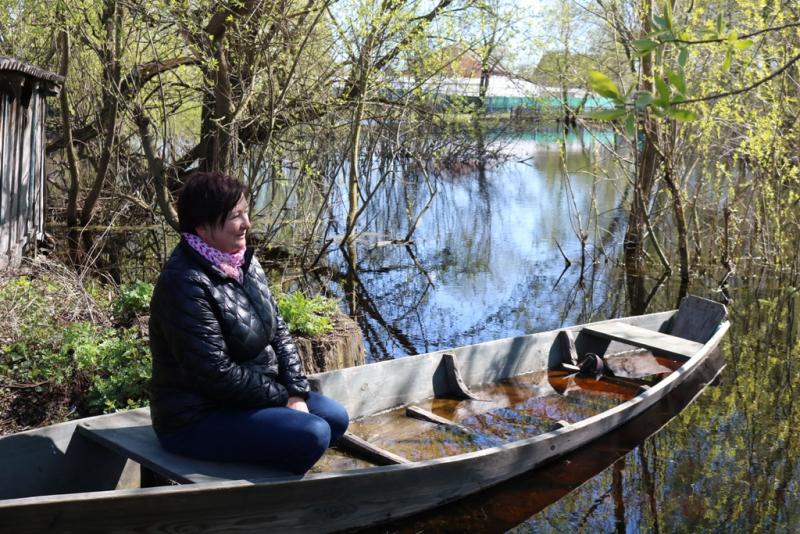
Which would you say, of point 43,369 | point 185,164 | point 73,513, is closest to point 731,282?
point 185,164

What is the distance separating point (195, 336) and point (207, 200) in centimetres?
66

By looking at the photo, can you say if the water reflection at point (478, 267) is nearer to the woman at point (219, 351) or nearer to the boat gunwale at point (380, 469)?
the boat gunwale at point (380, 469)

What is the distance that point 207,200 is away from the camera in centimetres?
423

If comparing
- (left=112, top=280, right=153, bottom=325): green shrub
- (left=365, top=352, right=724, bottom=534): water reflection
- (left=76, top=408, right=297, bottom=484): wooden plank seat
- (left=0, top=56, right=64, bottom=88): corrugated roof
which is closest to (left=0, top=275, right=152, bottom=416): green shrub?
(left=112, top=280, right=153, bottom=325): green shrub

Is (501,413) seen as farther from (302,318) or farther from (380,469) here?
(380,469)

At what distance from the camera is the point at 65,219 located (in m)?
16.0

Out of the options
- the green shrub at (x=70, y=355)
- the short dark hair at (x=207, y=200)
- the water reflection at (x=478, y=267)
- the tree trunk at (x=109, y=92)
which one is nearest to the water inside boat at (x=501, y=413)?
the green shrub at (x=70, y=355)

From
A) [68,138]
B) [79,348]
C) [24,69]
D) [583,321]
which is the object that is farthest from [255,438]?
[68,138]

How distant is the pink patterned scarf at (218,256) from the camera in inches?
167

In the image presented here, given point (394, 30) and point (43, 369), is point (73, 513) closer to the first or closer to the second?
point (43, 369)

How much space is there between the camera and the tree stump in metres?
6.54

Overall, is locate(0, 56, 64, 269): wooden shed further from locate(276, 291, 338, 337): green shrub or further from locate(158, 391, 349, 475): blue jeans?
locate(158, 391, 349, 475): blue jeans

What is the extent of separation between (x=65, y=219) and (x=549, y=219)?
9.75m

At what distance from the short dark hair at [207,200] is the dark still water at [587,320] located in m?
2.08
